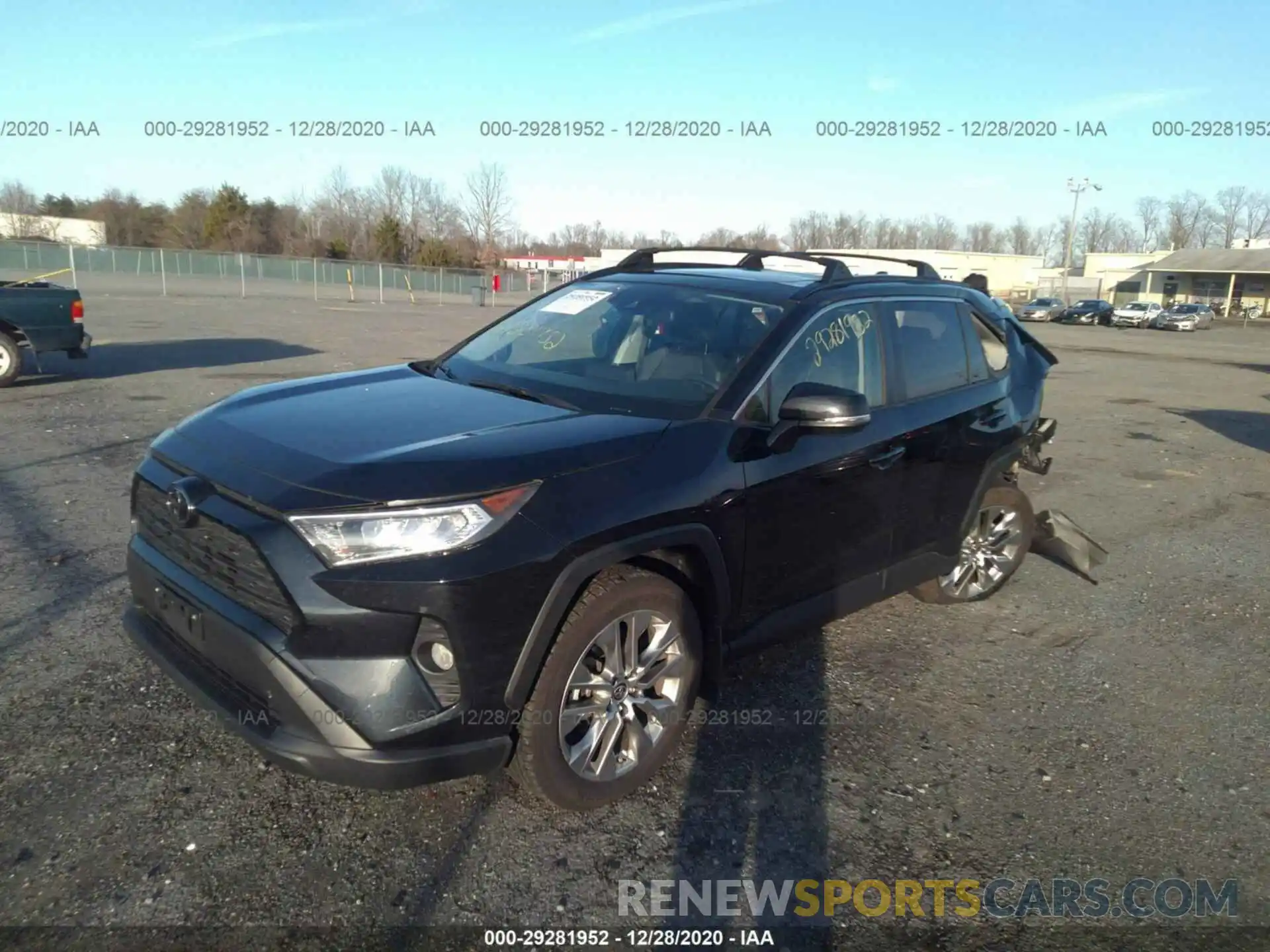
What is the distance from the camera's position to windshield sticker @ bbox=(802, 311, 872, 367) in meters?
3.90

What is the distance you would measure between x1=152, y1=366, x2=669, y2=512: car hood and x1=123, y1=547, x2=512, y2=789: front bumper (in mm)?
451

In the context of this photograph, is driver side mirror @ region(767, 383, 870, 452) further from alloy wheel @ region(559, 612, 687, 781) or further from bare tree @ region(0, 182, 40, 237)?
bare tree @ region(0, 182, 40, 237)

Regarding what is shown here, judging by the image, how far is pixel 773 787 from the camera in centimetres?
340

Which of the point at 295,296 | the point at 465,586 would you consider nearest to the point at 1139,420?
the point at 465,586

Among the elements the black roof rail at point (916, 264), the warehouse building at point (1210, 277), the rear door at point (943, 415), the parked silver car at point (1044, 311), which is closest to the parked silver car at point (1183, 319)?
the parked silver car at point (1044, 311)

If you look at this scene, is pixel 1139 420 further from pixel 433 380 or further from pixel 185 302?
pixel 185 302

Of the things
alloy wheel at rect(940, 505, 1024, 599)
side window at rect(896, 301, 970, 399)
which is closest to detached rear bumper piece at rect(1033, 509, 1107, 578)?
alloy wheel at rect(940, 505, 1024, 599)

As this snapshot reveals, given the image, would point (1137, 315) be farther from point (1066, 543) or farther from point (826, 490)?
point (826, 490)

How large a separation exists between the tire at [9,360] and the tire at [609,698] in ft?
36.7

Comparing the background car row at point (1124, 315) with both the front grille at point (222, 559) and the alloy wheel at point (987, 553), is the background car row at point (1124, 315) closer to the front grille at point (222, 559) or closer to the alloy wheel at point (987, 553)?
the alloy wheel at point (987, 553)

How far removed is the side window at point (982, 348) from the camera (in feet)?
16.2

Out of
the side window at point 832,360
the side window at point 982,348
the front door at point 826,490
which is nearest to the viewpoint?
the front door at point 826,490

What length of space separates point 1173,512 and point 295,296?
1406 inches

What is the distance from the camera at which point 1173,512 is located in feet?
25.5
